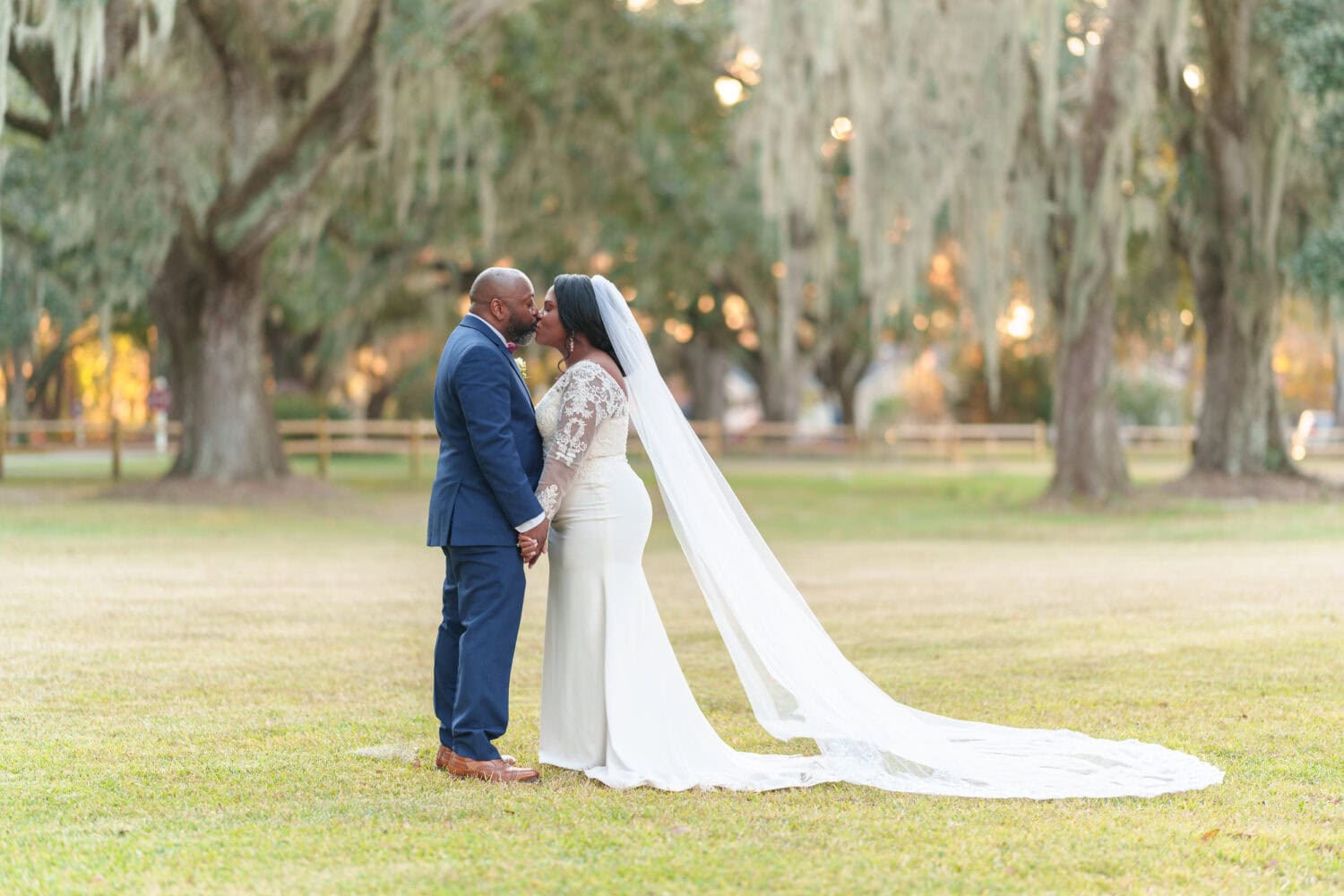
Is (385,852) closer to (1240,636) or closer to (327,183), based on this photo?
(1240,636)

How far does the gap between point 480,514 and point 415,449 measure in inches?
867

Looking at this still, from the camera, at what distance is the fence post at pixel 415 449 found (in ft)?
88.6

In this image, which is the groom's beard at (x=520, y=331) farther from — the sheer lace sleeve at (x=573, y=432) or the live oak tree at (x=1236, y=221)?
the live oak tree at (x=1236, y=221)

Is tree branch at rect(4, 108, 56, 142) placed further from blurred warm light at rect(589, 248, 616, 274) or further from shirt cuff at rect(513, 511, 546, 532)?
shirt cuff at rect(513, 511, 546, 532)

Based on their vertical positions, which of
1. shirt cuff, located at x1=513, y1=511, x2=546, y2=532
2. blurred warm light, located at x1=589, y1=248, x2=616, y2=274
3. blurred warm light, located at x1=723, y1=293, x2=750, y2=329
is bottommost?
shirt cuff, located at x1=513, y1=511, x2=546, y2=532

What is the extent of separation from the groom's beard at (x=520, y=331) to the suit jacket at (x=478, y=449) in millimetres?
91

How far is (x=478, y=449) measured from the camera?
5.52 m

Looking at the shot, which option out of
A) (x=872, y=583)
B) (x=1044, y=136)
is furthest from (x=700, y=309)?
(x=872, y=583)

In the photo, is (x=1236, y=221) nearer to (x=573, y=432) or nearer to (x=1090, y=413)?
(x=1090, y=413)

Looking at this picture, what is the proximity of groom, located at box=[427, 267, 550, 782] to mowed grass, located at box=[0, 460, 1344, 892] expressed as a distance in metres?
0.24

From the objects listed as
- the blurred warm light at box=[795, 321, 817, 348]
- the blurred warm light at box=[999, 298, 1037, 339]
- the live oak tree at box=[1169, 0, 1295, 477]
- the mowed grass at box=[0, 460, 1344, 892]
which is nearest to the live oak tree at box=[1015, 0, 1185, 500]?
the live oak tree at box=[1169, 0, 1295, 477]

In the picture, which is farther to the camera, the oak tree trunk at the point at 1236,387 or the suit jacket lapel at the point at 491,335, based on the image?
the oak tree trunk at the point at 1236,387

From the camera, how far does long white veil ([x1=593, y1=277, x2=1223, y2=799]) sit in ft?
18.6

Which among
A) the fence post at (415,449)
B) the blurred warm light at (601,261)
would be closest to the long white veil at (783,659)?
the fence post at (415,449)
